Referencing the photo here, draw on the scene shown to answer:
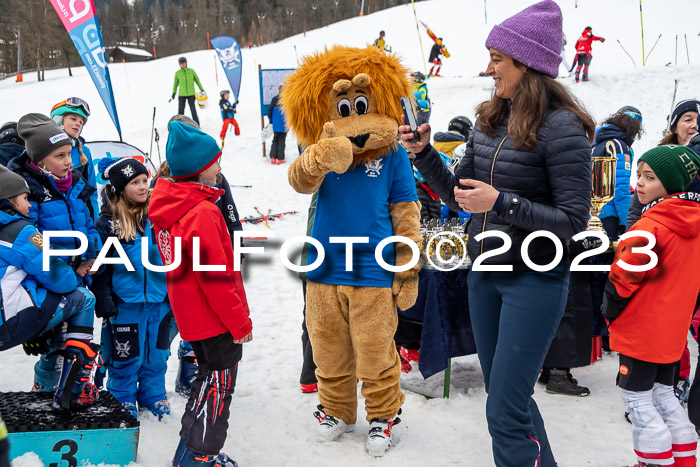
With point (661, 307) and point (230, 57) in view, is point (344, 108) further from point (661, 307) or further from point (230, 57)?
point (230, 57)

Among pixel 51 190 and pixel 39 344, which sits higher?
pixel 51 190

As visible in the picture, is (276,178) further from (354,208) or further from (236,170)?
(354,208)

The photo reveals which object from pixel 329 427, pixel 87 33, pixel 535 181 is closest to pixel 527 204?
pixel 535 181

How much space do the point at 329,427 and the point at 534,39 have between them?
2.32 m

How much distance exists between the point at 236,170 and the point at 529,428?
1064cm

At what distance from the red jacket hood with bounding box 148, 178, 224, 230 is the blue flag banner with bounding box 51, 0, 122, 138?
3.81m

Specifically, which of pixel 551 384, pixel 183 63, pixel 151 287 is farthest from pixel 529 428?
pixel 183 63

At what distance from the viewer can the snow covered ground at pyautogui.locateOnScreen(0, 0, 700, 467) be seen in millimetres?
3203

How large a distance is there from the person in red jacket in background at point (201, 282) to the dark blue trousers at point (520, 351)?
3.87 ft

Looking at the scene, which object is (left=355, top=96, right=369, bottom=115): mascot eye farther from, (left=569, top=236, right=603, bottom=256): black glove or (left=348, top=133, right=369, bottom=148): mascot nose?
(left=569, top=236, right=603, bottom=256): black glove

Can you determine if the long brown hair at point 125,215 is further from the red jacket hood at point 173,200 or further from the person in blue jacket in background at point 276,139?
the person in blue jacket in background at point 276,139

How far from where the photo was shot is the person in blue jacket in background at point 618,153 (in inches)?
184

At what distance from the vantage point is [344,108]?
3.05 m

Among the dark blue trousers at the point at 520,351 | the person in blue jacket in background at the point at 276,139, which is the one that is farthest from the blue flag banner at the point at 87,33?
the person in blue jacket in background at the point at 276,139
